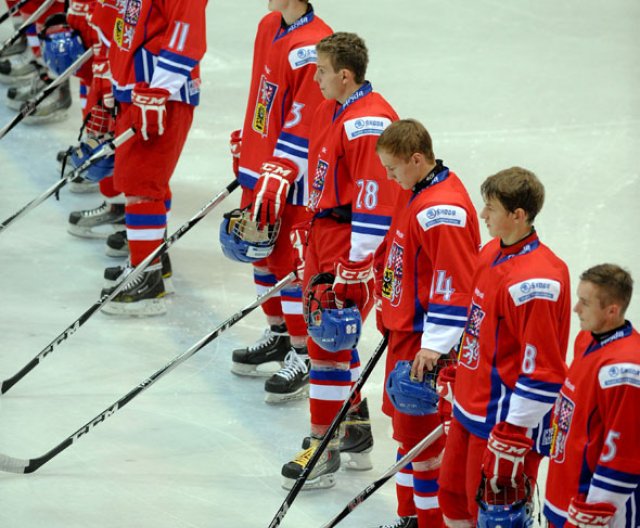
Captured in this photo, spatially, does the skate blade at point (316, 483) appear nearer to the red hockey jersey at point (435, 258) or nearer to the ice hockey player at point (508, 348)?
the red hockey jersey at point (435, 258)

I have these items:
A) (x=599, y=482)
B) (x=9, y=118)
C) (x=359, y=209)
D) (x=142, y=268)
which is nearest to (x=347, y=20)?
(x=9, y=118)

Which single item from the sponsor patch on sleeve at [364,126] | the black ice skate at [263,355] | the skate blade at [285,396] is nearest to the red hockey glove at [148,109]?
the black ice skate at [263,355]

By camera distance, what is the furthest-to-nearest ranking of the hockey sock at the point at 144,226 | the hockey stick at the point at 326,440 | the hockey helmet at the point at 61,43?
the hockey helmet at the point at 61,43, the hockey sock at the point at 144,226, the hockey stick at the point at 326,440

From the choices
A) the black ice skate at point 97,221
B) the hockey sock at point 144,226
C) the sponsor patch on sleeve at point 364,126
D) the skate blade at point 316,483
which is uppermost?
the sponsor patch on sleeve at point 364,126

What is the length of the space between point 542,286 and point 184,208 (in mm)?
3677

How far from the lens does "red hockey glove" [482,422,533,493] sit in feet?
10.3

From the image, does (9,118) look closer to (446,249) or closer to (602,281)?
(446,249)

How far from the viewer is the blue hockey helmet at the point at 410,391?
12.1 feet

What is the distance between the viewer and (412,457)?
371 centimetres

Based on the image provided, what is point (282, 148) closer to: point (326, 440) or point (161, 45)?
point (161, 45)

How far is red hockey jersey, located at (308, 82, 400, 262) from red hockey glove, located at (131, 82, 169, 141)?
4.04 feet

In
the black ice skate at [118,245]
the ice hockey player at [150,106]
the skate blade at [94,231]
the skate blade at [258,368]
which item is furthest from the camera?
the skate blade at [94,231]

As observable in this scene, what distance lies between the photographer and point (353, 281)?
13.4 feet

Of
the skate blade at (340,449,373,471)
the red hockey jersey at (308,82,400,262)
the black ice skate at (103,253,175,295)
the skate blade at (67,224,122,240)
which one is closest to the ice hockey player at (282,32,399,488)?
the red hockey jersey at (308,82,400,262)
